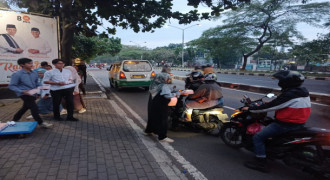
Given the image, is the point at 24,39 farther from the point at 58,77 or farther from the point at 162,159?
the point at 162,159

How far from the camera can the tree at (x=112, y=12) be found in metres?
8.43

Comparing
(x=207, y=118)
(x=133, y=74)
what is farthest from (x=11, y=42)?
(x=207, y=118)

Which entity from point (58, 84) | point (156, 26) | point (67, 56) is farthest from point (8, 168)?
point (156, 26)

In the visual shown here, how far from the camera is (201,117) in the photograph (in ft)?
15.3

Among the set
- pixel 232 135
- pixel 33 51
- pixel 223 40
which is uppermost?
pixel 223 40

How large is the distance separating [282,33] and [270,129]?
110ft

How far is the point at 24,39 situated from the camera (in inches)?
296

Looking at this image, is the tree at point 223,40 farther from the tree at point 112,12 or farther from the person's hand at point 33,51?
the person's hand at point 33,51

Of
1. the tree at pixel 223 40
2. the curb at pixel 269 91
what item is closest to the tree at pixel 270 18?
the tree at pixel 223 40

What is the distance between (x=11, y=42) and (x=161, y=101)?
650 centimetres

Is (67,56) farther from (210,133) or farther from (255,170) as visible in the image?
(255,170)

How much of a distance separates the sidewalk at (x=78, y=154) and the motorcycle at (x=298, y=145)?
1.70 m

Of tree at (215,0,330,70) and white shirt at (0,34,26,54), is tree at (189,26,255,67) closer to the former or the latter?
tree at (215,0,330,70)

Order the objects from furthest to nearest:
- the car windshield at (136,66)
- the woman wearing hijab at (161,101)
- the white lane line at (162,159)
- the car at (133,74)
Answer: the car windshield at (136,66) < the car at (133,74) < the woman wearing hijab at (161,101) < the white lane line at (162,159)
